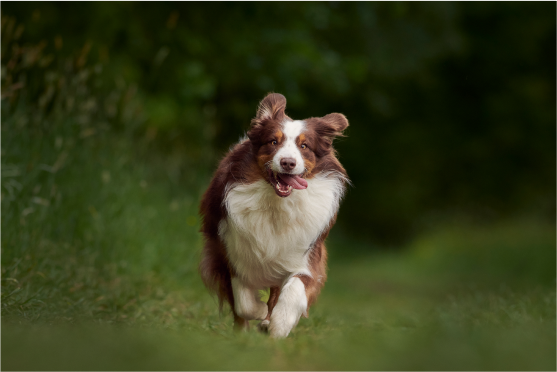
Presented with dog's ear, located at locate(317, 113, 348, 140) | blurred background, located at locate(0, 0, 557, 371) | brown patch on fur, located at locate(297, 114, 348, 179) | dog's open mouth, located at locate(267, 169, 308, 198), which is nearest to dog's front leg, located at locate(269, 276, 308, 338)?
blurred background, located at locate(0, 0, 557, 371)

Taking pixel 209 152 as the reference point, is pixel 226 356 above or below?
above

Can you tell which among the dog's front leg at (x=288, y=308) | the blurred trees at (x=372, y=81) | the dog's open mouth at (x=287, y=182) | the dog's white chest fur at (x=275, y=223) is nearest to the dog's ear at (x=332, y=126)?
the dog's white chest fur at (x=275, y=223)

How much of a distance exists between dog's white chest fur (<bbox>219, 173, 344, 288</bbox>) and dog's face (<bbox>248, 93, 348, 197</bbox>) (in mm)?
165

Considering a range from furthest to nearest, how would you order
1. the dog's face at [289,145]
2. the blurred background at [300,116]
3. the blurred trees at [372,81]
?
the blurred trees at [372,81], the blurred background at [300,116], the dog's face at [289,145]

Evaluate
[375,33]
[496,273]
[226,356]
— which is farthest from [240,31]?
[226,356]

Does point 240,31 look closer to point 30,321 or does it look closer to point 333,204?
point 333,204

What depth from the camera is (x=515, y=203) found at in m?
20.9

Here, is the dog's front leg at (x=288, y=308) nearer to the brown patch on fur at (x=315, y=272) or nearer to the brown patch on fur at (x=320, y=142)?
the brown patch on fur at (x=315, y=272)

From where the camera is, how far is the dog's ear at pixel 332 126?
5348 mm

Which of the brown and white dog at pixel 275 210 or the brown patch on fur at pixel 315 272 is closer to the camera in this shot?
the brown and white dog at pixel 275 210

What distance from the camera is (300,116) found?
1823 cm

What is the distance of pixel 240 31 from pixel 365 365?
926 centimetres

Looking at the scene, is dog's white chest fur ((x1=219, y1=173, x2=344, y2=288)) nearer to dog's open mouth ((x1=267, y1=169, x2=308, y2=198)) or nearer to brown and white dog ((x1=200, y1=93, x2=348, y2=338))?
brown and white dog ((x1=200, y1=93, x2=348, y2=338))

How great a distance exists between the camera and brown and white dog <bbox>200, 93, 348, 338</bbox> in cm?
505
